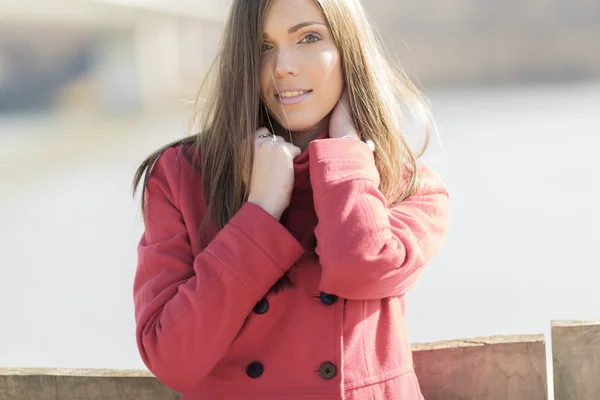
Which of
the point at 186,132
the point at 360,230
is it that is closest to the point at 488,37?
the point at 186,132

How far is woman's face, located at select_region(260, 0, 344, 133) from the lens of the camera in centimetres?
134

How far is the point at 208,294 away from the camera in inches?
47.3

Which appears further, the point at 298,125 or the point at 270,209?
the point at 298,125

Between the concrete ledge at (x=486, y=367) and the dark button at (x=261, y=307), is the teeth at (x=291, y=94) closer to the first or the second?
the dark button at (x=261, y=307)

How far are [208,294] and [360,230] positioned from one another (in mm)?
221

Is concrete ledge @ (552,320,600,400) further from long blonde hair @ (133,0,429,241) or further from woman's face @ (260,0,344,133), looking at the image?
woman's face @ (260,0,344,133)

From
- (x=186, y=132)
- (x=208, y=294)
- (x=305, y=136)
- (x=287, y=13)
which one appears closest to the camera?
(x=208, y=294)

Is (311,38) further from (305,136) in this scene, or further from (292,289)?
(292,289)

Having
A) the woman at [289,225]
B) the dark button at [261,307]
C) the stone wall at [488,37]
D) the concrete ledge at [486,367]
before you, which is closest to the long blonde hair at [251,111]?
the woman at [289,225]

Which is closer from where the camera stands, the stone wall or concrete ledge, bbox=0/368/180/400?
concrete ledge, bbox=0/368/180/400

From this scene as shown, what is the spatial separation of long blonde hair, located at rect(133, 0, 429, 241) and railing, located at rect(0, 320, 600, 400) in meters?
0.26

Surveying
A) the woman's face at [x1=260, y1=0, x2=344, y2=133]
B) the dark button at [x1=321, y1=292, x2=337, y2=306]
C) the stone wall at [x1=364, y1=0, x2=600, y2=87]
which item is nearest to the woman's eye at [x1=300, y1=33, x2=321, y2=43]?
the woman's face at [x1=260, y1=0, x2=344, y2=133]

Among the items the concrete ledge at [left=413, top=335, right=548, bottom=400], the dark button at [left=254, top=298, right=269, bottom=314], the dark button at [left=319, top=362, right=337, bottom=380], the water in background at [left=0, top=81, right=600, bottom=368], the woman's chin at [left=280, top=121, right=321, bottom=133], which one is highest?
the woman's chin at [left=280, top=121, right=321, bottom=133]

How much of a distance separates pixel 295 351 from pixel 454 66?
12.5 meters
